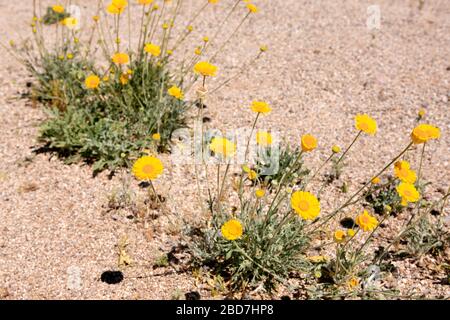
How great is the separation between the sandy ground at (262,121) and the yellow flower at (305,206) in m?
1.05

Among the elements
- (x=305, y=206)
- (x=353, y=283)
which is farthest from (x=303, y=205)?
(x=353, y=283)

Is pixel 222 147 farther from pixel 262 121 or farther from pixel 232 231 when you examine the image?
pixel 262 121

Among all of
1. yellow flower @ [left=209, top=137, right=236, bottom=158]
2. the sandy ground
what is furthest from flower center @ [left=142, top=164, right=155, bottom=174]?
the sandy ground

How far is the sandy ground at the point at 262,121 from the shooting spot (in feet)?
9.81

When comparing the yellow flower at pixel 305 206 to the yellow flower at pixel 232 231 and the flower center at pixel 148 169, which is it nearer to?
the yellow flower at pixel 232 231

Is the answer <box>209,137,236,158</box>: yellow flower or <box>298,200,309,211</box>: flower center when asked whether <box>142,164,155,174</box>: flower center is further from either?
<box>298,200,309,211</box>: flower center

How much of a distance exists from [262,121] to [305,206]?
2.18m

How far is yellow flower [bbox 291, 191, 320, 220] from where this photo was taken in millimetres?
2360

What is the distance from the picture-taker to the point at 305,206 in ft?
7.80

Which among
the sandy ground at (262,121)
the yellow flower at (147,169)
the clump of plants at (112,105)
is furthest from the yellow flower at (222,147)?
the clump of plants at (112,105)

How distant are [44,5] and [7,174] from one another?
3.92 metres

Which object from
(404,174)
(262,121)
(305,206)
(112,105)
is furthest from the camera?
(262,121)
